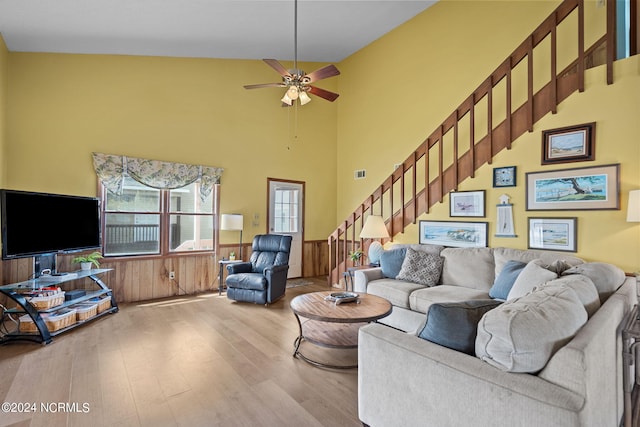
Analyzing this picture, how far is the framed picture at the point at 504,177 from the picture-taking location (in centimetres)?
376

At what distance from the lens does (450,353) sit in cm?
135

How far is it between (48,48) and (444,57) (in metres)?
5.73

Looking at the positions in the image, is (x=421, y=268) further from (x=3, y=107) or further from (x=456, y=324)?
(x=3, y=107)

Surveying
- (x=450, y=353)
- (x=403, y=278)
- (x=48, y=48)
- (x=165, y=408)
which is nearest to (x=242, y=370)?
(x=165, y=408)

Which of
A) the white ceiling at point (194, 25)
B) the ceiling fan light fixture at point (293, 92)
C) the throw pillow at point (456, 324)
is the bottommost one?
→ the throw pillow at point (456, 324)

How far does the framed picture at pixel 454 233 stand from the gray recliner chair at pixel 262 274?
217 centimetres

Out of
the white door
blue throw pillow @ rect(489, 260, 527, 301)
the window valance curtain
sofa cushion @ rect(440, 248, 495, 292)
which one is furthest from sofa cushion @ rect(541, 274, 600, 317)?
the white door

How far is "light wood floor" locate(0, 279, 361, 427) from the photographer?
2.06 meters

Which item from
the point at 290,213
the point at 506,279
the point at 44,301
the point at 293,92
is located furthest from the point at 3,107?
the point at 506,279

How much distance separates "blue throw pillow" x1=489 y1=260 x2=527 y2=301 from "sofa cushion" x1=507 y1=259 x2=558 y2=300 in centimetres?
38

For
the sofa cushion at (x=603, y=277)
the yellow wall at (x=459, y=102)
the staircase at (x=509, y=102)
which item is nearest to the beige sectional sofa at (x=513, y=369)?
the sofa cushion at (x=603, y=277)

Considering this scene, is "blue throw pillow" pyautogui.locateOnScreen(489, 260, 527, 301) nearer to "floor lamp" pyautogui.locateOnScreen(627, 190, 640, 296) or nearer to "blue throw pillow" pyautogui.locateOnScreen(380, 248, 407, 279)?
"floor lamp" pyautogui.locateOnScreen(627, 190, 640, 296)

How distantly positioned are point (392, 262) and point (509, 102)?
7.91ft

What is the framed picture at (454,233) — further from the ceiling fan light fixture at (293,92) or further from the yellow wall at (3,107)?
the yellow wall at (3,107)
